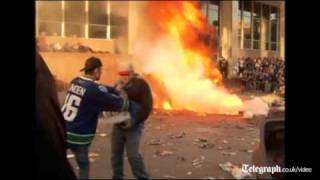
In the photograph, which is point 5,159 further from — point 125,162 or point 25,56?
point 125,162

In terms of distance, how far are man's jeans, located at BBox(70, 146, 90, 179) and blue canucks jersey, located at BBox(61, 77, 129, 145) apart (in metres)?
0.03

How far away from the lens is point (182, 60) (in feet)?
6.79

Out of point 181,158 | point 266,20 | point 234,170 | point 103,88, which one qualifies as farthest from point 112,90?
point 266,20

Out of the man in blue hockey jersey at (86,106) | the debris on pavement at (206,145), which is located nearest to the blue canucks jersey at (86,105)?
the man in blue hockey jersey at (86,106)

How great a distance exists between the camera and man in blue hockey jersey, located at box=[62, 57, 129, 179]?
1486 millimetres

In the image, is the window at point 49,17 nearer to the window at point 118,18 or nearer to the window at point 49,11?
the window at point 49,11

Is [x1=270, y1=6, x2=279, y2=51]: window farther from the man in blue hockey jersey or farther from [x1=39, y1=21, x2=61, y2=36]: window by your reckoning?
[x1=39, y1=21, x2=61, y2=36]: window

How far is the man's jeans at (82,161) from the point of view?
1461 millimetres

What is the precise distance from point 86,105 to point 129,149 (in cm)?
26

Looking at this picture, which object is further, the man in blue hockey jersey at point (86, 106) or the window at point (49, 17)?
the man in blue hockey jersey at point (86, 106)

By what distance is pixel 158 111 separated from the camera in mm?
1765

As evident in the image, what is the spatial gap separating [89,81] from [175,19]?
0.68 meters

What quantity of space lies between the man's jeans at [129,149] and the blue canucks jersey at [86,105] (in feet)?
0.35

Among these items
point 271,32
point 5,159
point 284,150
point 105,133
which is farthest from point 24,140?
point 271,32
